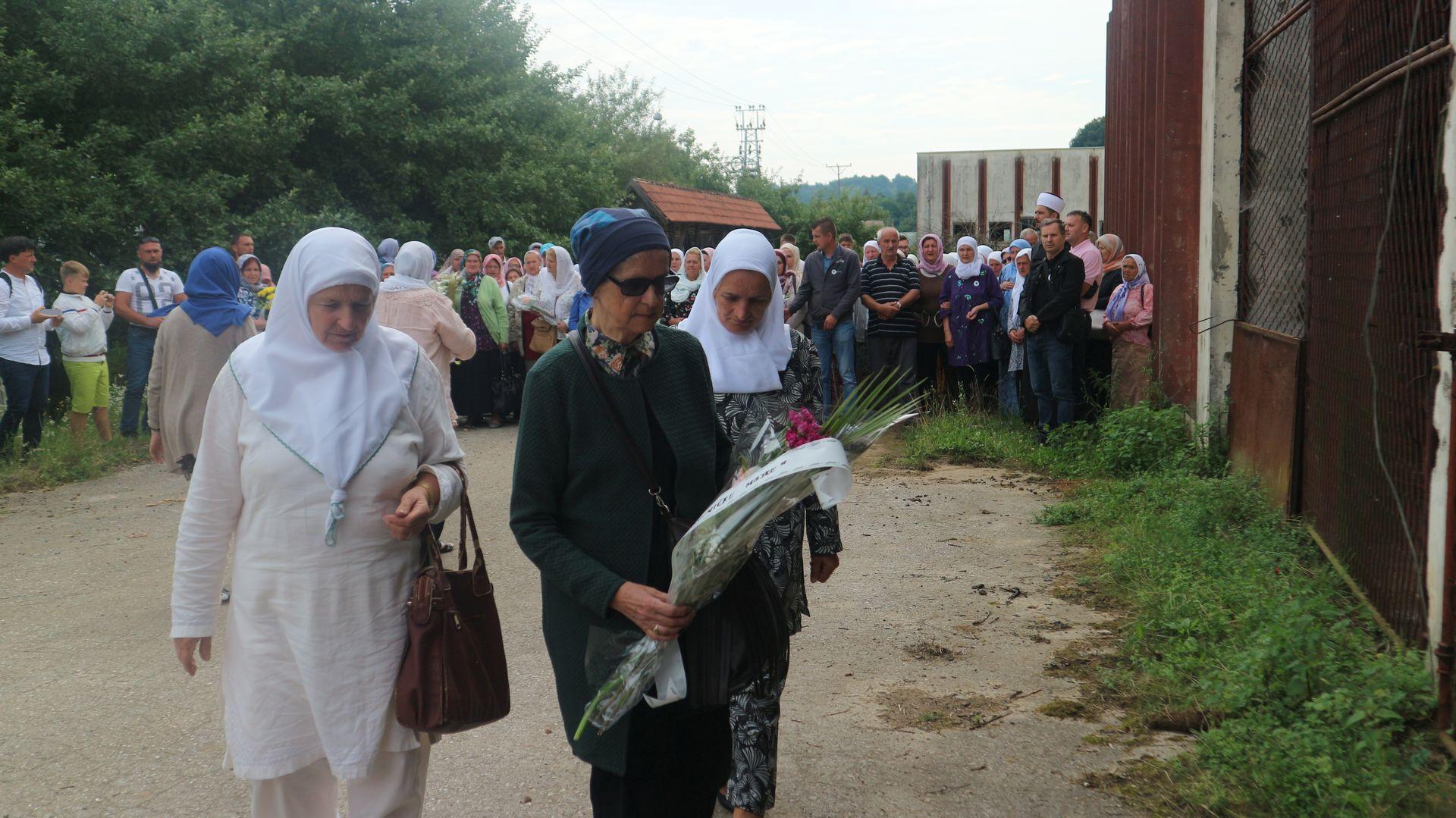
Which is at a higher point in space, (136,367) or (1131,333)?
(1131,333)

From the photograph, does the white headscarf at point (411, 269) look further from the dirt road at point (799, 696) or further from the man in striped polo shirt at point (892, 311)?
the man in striped polo shirt at point (892, 311)

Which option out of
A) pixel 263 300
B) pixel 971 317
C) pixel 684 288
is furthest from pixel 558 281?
pixel 971 317

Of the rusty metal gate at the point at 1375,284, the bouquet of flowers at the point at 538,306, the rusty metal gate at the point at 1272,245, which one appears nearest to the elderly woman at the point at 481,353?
the bouquet of flowers at the point at 538,306

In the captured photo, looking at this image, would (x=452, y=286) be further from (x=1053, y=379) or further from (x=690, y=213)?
(x=690, y=213)

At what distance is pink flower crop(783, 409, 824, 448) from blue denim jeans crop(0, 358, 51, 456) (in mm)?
10231

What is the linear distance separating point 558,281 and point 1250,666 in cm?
1069

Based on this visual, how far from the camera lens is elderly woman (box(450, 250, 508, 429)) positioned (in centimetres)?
1356

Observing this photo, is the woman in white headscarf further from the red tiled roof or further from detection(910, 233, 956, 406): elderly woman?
the red tiled roof

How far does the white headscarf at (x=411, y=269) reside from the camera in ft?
26.4

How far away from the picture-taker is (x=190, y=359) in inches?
252

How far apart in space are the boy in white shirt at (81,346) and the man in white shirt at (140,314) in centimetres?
23

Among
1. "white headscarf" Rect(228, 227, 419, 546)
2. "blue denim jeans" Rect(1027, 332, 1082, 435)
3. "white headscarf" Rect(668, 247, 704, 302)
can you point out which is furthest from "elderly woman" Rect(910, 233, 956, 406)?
"white headscarf" Rect(228, 227, 419, 546)

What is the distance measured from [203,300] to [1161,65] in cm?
780

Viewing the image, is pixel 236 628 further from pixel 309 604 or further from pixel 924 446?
pixel 924 446
